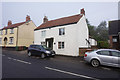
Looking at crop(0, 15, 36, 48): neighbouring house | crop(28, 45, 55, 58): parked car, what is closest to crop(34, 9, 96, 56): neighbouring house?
crop(28, 45, 55, 58): parked car

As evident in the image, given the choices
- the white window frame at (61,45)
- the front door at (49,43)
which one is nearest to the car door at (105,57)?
the white window frame at (61,45)

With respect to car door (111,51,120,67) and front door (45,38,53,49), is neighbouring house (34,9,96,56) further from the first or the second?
car door (111,51,120,67)

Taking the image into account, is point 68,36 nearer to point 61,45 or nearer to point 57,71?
point 61,45

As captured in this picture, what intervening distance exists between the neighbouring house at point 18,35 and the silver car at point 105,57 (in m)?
21.4

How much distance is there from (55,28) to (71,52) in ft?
18.9

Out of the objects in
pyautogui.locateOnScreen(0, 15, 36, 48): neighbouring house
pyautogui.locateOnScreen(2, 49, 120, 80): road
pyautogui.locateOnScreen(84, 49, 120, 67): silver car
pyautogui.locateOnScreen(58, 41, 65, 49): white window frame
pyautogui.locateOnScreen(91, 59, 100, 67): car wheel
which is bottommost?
pyautogui.locateOnScreen(2, 49, 120, 80): road

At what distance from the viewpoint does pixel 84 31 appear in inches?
646

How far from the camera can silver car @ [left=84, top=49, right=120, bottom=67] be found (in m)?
6.98

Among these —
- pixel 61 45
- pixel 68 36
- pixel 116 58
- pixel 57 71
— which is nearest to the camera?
pixel 57 71

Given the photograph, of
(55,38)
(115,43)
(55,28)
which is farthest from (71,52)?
(115,43)

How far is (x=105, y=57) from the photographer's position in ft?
24.1

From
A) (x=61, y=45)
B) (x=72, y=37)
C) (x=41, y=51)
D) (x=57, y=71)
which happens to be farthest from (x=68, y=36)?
(x=57, y=71)

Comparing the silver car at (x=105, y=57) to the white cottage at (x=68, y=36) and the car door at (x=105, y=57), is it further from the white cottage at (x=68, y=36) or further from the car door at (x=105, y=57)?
the white cottage at (x=68, y=36)

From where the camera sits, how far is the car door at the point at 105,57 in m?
7.20
